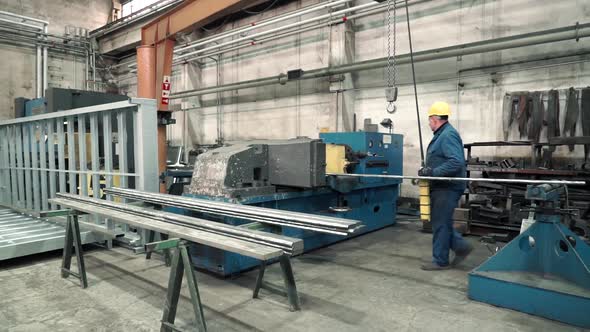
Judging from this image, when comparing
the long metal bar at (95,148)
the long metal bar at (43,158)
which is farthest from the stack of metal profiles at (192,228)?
the long metal bar at (43,158)

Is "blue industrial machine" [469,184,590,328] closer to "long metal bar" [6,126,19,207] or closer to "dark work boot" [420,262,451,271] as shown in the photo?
"dark work boot" [420,262,451,271]

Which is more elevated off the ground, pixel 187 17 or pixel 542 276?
pixel 187 17

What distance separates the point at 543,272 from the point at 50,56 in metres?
11.1

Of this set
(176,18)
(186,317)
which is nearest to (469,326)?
(186,317)

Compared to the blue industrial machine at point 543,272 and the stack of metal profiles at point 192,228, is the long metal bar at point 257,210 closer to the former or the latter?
the stack of metal profiles at point 192,228

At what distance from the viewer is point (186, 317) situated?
2.18 m

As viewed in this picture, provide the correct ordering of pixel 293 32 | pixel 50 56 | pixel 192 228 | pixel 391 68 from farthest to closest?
1. pixel 50 56
2. pixel 293 32
3. pixel 391 68
4. pixel 192 228

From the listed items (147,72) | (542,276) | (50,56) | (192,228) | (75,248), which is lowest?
(542,276)

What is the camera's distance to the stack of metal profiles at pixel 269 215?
1778mm

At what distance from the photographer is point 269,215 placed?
6.77 feet

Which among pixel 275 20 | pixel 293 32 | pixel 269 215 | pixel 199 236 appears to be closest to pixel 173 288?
pixel 199 236

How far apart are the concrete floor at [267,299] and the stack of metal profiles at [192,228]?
559 mm

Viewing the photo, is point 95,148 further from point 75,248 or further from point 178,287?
point 178,287

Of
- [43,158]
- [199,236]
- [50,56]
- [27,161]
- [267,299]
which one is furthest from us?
[50,56]
